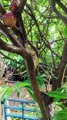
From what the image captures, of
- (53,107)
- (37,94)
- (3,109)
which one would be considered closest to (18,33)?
(37,94)

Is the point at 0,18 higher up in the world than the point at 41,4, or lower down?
lower down

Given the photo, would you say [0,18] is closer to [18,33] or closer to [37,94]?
[18,33]

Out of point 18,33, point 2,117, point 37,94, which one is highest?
point 18,33

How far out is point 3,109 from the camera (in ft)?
6.73

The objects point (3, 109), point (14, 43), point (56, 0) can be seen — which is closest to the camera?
point (14, 43)

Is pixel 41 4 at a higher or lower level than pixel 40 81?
higher

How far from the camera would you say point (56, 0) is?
0.59 m

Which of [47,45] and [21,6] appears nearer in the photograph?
[21,6]

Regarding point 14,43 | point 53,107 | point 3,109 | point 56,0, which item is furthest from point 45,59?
point 3,109

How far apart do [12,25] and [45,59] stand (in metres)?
0.52

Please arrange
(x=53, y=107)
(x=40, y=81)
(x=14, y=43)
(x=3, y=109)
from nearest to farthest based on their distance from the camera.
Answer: (x=14, y=43)
(x=40, y=81)
(x=53, y=107)
(x=3, y=109)

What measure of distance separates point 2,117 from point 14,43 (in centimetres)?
170

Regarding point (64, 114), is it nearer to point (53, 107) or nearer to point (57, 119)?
point (57, 119)

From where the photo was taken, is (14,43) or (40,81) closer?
(14,43)
